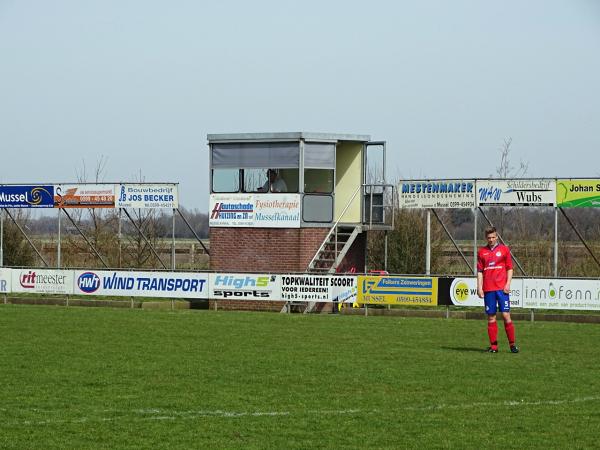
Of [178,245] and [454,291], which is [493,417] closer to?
[454,291]

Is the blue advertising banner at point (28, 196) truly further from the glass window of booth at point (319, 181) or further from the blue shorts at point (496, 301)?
the blue shorts at point (496, 301)

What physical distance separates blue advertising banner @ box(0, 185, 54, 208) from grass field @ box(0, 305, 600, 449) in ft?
43.3

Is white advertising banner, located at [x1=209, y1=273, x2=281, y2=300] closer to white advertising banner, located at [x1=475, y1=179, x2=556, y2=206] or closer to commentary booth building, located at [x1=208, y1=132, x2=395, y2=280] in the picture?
commentary booth building, located at [x1=208, y1=132, x2=395, y2=280]

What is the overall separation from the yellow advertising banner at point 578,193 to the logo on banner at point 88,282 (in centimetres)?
1311

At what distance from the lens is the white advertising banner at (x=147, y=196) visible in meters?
34.2

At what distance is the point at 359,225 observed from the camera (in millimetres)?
34438

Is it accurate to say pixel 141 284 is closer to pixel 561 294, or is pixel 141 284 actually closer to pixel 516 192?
pixel 516 192

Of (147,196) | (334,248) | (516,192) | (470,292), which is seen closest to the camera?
(470,292)

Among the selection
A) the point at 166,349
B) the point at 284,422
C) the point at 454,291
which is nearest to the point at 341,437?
the point at 284,422

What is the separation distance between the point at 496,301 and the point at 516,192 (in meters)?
12.4

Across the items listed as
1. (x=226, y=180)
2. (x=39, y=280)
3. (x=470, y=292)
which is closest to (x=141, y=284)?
(x=39, y=280)

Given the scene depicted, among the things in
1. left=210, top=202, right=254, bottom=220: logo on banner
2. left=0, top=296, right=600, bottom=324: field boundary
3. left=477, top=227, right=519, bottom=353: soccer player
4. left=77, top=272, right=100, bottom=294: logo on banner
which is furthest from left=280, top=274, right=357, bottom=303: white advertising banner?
left=477, top=227, right=519, bottom=353: soccer player

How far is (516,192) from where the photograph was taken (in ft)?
99.9

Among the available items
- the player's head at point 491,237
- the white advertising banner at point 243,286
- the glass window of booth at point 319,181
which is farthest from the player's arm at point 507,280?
the glass window of booth at point 319,181
